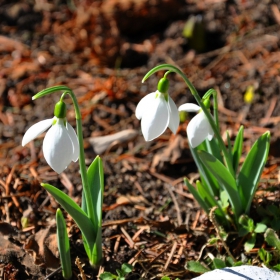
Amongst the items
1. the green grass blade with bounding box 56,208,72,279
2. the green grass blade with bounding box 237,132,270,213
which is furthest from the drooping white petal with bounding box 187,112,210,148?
the green grass blade with bounding box 56,208,72,279

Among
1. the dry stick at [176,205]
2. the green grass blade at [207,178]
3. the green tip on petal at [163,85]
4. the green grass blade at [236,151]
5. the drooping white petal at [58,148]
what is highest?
the green tip on petal at [163,85]

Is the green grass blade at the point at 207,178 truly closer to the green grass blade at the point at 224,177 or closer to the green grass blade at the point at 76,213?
the green grass blade at the point at 224,177

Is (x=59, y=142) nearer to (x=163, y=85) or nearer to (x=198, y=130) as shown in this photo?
(x=163, y=85)

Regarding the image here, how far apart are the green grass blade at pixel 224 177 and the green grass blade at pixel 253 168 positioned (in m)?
0.05

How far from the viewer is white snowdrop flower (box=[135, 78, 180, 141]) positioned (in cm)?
150

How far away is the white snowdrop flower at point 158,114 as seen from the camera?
1499 millimetres

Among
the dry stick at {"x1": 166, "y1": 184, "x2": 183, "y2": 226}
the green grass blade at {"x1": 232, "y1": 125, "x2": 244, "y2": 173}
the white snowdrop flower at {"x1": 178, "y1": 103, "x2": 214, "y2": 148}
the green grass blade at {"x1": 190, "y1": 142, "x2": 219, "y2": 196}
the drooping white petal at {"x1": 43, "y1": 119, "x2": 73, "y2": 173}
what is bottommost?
the dry stick at {"x1": 166, "y1": 184, "x2": 183, "y2": 226}

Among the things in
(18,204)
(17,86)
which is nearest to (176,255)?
(18,204)

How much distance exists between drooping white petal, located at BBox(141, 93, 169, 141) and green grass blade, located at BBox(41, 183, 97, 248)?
0.34 m

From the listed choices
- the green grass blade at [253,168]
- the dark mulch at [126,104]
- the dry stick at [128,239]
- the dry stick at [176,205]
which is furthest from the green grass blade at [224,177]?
the dry stick at [128,239]

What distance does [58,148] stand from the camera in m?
1.43

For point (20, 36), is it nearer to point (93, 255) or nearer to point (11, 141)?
point (11, 141)

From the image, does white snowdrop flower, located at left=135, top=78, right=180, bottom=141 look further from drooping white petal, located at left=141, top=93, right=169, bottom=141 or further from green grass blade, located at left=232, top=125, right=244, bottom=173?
green grass blade, located at left=232, top=125, right=244, bottom=173

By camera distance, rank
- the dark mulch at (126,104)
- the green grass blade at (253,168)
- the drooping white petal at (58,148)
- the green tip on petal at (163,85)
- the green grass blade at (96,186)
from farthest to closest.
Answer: the dark mulch at (126,104) → the green grass blade at (253,168) → the green grass blade at (96,186) → the green tip on petal at (163,85) → the drooping white petal at (58,148)
